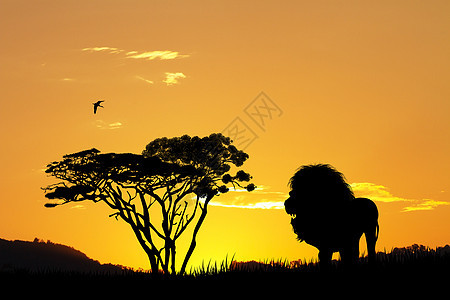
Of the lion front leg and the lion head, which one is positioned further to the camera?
the lion head

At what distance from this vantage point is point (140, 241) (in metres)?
47.3

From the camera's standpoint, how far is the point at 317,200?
1722 cm

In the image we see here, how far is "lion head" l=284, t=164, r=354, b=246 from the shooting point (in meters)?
17.1

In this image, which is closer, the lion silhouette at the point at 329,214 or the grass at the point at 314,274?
the grass at the point at 314,274

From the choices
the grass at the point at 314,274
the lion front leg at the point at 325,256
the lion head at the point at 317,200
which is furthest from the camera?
the lion head at the point at 317,200

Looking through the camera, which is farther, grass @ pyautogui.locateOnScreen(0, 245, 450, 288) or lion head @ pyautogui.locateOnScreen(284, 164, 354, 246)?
lion head @ pyautogui.locateOnScreen(284, 164, 354, 246)

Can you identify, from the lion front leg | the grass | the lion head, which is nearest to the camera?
the grass

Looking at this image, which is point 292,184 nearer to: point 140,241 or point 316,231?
point 316,231

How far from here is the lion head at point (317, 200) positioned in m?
17.1

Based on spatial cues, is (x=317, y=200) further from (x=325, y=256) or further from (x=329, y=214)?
(x=325, y=256)

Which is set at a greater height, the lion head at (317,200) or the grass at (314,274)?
the lion head at (317,200)

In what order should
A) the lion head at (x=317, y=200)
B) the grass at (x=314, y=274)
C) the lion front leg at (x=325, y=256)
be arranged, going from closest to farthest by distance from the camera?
the grass at (x=314, y=274) → the lion front leg at (x=325, y=256) → the lion head at (x=317, y=200)

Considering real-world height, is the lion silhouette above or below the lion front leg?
above

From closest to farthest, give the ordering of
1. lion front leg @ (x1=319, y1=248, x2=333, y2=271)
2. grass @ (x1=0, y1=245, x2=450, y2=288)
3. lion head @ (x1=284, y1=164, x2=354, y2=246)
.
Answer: grass @ (x1=0, y1=245, x2=450, y2=288), lion front leg @ (x1=319, y1=248, x2=333, y2=271), lion head @ (x1=284, y1=164, x2=354, y2=246)
